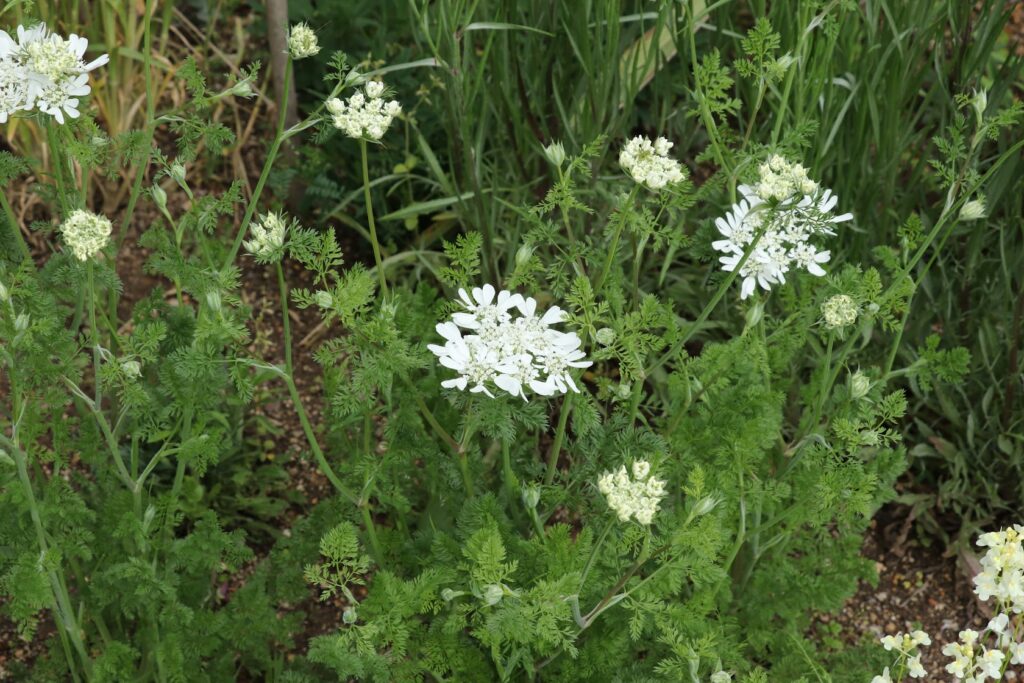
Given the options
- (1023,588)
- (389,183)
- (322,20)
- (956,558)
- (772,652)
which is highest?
(322,20)

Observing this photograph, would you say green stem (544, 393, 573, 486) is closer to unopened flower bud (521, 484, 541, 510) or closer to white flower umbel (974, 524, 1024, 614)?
unopened flower bud (521, 484, 541, 510)

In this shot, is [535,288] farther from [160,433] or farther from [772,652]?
[772,652]

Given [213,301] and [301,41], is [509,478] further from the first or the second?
[301,41]

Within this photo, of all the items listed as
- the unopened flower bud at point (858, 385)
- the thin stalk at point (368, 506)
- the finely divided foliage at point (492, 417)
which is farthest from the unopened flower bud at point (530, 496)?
the unopened flower bud at point (858, 385)

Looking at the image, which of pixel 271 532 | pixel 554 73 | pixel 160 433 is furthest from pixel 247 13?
pixel 160 433

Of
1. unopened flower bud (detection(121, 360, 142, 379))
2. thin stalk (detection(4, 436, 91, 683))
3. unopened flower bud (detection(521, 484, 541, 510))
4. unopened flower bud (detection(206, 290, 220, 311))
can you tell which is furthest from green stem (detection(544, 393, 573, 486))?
thin stalk (detection(4, 436, 91, 683))

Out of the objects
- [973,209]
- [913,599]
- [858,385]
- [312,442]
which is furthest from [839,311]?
[913,599]
